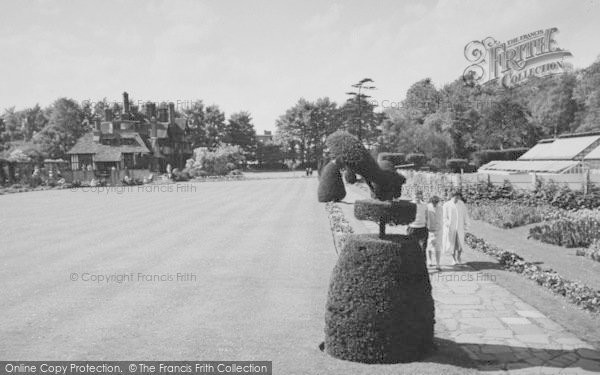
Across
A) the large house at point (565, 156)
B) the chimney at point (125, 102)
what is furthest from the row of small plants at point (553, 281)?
the chimney at point (125, 102)

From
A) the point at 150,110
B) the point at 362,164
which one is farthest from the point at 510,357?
the point at 150,110

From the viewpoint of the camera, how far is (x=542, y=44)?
34.2m

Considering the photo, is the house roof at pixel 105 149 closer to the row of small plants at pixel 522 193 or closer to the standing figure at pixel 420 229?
the row of small plants at pixel 522 193

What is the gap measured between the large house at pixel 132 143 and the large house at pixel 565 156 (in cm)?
5081

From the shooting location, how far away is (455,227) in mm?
12219

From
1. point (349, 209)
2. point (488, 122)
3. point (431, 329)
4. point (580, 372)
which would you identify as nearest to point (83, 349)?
point (431, 329)

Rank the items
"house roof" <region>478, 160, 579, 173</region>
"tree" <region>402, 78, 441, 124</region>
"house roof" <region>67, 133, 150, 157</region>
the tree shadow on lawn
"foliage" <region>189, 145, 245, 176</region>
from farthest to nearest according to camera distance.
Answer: "house roof" <region>67, 133, 150, 157</region>
"foliage" <region>189, 145, 245, 176</region>
"tree" <region>402, 78, 441, 124</region>
"house roof" <region>478, 160, 579, 173</region>
the tree shadow on lawn

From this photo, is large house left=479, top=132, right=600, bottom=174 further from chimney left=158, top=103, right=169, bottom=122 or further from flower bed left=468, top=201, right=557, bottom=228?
chimney left=158, top=103, right=169, bottom=122

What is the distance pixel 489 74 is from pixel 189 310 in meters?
32.7

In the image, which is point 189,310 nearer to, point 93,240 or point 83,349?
point 83,349

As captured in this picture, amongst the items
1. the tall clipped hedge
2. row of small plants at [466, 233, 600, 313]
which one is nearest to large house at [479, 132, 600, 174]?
the tall clipped hedge

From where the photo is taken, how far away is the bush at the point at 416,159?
4941cm

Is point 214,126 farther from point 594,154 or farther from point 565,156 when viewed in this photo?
point 594,154

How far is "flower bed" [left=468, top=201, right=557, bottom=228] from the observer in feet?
60.9
